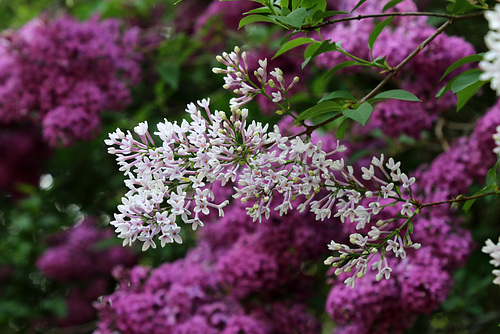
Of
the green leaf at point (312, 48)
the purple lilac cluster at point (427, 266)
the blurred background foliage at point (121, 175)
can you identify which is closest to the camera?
the green leaf at point (312, 48)

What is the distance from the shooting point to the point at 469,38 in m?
2.49

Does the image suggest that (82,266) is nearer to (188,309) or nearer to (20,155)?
(20,155)

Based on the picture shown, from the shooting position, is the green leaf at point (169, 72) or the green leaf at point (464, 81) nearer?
the green leaf at point (464, 81)

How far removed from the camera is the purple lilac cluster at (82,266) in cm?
281

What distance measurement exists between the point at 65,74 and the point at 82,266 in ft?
3.52

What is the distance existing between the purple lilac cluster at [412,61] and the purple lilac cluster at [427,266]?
0.50 feet

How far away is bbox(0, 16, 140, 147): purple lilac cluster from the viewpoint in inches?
85.4

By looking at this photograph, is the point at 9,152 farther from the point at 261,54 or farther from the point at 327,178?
the point at 327,178

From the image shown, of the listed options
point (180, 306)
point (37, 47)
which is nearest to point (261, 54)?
point (37, 47)

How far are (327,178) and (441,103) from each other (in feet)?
2.77

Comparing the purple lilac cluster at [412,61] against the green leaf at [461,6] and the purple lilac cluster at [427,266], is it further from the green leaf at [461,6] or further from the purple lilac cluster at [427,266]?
the green leaf at [461,6]

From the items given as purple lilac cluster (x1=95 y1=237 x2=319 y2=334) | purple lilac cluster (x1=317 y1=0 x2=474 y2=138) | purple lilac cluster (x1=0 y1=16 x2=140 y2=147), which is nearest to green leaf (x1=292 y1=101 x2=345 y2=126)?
purple lilac cluster (x1=317 y1=0 x2=474 y2=138)

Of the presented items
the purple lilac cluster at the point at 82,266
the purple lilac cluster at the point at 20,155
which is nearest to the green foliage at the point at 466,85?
the purple lilac cluster at the point at 82,266

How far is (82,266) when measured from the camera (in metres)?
2.87
